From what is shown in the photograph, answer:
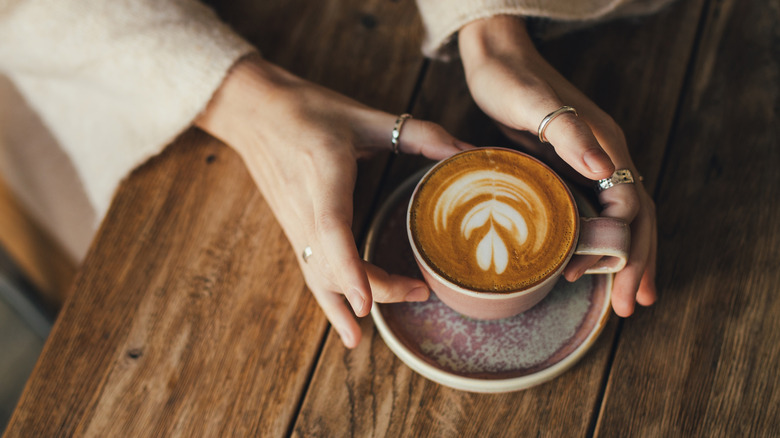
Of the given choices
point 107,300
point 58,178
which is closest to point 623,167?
point 107,300

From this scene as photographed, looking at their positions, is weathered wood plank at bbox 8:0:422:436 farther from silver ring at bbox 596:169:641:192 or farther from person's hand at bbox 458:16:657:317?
silver ring at bbox 596:169:641:192

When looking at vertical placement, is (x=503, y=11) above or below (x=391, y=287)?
above

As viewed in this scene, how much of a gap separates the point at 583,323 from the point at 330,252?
32 centimetres

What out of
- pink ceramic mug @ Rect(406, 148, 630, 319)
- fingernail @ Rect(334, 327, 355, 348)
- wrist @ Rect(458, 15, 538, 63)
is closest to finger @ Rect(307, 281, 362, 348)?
fingernail @ Rect(334, 327, 355, 348)

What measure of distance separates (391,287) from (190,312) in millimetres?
300

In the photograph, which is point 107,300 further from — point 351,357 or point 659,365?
point 659,365

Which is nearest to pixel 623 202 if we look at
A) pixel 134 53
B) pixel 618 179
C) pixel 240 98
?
pixel 618 179

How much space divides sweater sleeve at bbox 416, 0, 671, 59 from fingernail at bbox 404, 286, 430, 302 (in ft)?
1.25

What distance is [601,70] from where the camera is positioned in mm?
796

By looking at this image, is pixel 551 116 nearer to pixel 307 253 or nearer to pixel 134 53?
pixel 307 253

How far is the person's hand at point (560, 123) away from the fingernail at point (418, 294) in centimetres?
16

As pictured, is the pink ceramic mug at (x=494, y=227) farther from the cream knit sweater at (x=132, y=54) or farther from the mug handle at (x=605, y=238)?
the cream knit sweater at (x=132, y=54)

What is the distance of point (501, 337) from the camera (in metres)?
0.62

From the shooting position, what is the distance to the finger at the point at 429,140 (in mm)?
667
